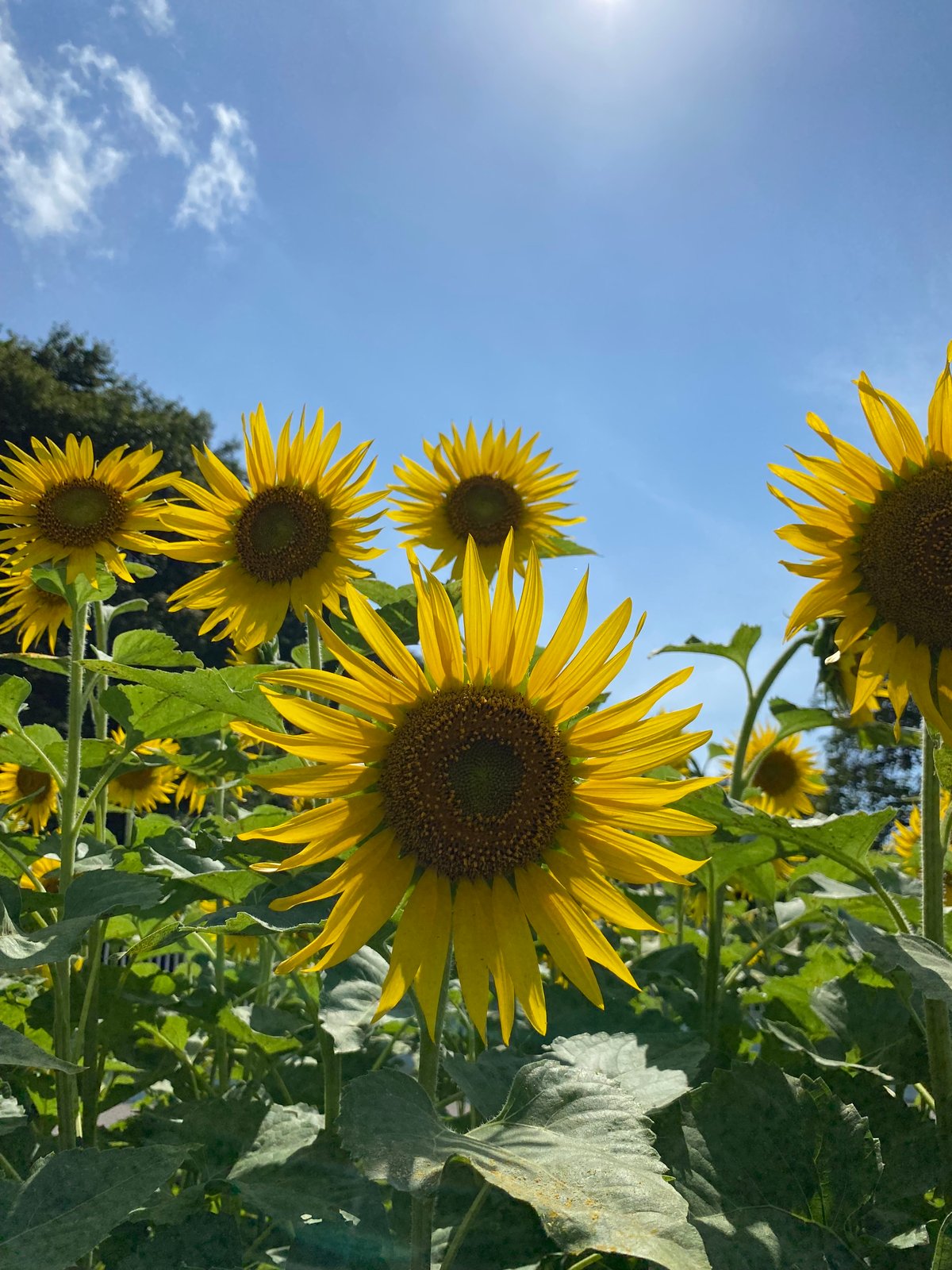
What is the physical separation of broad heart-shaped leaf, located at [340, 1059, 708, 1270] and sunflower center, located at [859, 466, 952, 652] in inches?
51.5

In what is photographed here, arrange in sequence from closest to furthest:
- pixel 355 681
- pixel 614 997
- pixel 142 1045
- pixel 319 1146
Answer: pixel 355 681, pixel 319 1146, pixel 614 997, pixel 142 1045

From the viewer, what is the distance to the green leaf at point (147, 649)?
213 centimetres

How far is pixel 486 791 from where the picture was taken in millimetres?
1689

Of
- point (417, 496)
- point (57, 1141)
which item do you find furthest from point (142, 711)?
point (417, 496)

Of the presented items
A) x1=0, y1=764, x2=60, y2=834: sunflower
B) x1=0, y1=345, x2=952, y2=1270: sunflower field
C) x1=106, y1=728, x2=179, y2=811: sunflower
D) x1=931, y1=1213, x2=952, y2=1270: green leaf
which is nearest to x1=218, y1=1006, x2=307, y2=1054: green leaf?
x1=0, y1=345, x2=952, y2=1270: sunflower field

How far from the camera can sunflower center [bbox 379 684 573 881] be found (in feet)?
5.48

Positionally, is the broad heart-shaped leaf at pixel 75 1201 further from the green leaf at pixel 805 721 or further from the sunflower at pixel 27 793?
the sunflower at pixel 27 793

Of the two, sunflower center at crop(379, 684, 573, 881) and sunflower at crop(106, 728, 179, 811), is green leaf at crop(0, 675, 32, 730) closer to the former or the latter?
sunflower center at crop(379, 684, 573, 881)

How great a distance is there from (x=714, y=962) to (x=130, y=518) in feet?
7.67

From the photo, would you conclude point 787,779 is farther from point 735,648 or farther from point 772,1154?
point 772,1154

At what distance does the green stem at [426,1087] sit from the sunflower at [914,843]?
140 cm

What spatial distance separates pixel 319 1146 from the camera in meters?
1.76

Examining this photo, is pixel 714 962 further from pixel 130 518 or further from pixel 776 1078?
pixel 130 518

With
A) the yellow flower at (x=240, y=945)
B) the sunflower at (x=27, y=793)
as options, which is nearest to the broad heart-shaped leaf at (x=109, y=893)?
the yellow flower at (x=240, y=945)
